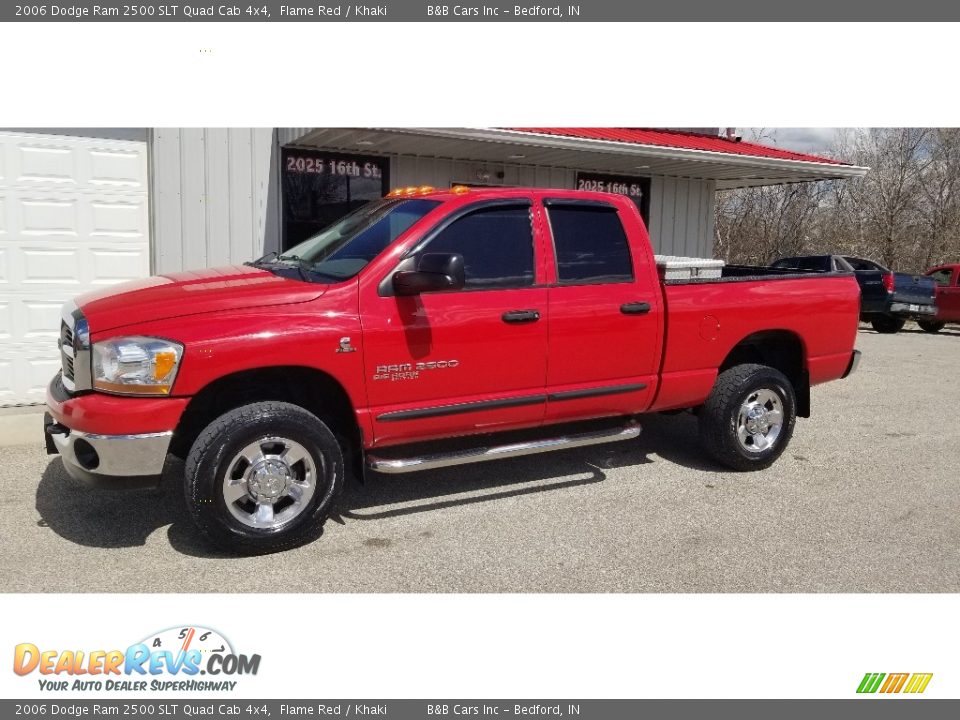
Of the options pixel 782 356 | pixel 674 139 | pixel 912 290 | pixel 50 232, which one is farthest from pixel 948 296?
pixel 50 232

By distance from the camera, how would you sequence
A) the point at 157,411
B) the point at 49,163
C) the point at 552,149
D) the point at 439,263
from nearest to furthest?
the point at 157,411 → the point at 439,263 → the point at 49,163 → the point at 552,149

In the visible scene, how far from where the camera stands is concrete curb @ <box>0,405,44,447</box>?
21.1 feet

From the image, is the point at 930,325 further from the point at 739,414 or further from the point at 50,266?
the point at 50,266

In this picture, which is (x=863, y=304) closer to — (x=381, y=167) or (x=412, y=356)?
(x=381, y=167)

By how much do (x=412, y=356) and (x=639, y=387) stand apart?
177 cm

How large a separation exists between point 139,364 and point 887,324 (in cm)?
1777

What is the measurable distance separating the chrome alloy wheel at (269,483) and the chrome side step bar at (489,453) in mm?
414

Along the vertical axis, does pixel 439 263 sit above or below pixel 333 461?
above

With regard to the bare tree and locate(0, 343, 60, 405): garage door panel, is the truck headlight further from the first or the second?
the bare tree

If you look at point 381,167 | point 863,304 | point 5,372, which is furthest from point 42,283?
point 863,304

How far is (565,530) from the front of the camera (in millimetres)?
4691

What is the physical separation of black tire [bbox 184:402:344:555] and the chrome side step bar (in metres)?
0.29

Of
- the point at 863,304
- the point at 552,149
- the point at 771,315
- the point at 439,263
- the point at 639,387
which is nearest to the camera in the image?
the point at 439,263

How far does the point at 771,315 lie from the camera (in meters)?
5.85
